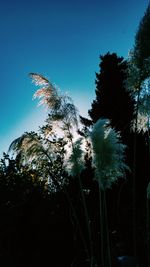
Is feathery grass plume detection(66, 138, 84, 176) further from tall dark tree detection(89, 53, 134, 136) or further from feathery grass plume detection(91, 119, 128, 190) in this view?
tall dark tree detection(89, 53, 134, 136)

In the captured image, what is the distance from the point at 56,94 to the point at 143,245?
5.30 meters

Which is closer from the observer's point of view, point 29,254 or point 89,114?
point 29,254

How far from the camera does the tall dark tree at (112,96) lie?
39.8 feet

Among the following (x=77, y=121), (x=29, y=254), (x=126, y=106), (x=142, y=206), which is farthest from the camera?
(x=126, y=106)

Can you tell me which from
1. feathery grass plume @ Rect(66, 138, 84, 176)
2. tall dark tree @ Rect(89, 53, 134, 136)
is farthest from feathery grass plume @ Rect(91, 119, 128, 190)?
tall dark tree @ Rect(89, 53, 134, 136)

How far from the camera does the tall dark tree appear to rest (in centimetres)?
1212

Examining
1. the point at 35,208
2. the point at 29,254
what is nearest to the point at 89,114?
the point at 35,208

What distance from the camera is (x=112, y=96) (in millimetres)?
12781

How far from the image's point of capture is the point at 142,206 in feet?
35.4

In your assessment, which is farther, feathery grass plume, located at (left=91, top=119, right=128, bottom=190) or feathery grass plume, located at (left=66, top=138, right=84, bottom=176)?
feathery grass plume, located at (left=66, top=138, right=84, bottom=176)

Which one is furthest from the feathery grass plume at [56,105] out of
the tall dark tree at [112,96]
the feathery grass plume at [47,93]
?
the tall dark tree at [112,96]

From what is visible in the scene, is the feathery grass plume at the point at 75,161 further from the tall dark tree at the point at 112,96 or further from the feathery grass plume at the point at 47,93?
the tall dark tree at the point at 112,96

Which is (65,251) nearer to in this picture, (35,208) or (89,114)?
(35,208)

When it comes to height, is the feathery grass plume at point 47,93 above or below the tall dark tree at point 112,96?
below
